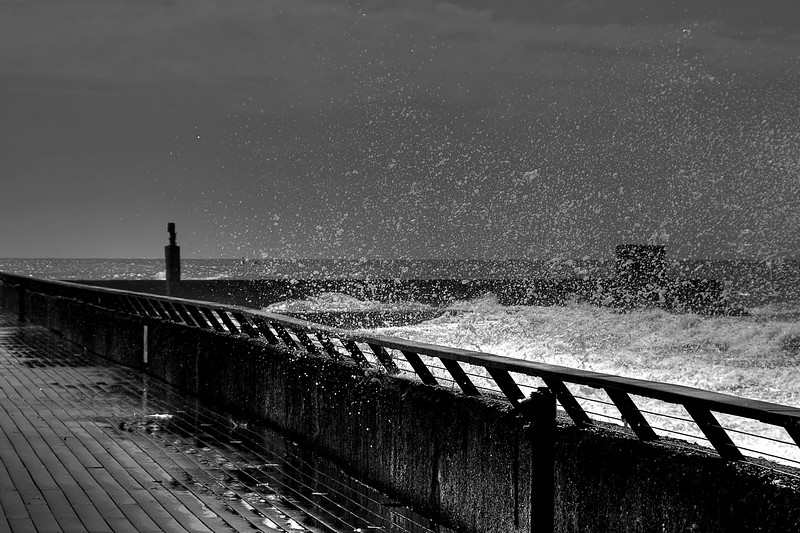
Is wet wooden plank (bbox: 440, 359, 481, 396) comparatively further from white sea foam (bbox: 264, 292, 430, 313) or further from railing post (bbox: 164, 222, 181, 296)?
white sea foam (bbox: 264, 292, 430, 313)

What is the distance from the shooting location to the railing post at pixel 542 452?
544cm

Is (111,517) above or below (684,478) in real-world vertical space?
below

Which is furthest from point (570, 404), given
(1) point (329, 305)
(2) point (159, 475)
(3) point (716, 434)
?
(1) point (329, 305)

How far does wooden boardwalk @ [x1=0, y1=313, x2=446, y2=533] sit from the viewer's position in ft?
23.5

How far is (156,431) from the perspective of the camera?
11164 millimetres

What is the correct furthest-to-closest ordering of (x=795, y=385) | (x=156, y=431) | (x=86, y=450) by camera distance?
1. (x=795, y=385)
2. (x=156, y=431)
3. (x=86, y=450)

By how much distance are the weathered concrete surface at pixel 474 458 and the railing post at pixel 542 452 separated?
27 centimetres

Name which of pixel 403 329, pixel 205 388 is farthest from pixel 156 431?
pixel 403 329

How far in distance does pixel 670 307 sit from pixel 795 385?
10.9 m

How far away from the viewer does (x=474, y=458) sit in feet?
23.0

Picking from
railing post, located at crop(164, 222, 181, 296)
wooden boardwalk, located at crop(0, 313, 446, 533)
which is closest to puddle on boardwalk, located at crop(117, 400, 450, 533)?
wooden boardwalk, located at crop(0, 313, 446, 533)

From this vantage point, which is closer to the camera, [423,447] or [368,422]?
[423,447]

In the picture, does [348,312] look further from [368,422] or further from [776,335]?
[368,422]

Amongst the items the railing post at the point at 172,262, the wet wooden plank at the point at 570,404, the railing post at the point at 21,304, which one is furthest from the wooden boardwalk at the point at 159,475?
the railing post at the point at 172,262
